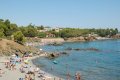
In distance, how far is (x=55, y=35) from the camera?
198375mm

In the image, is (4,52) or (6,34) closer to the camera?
(4,52)

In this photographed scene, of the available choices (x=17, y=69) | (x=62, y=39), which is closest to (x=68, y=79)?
(x=17, y=69)

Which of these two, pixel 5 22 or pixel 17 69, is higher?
pixel 5 22

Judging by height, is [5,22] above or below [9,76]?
above

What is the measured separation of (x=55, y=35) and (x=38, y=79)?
156140mm

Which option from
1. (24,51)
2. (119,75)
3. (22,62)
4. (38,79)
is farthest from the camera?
(24,51)

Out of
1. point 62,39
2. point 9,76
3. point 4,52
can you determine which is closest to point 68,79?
point 9,76

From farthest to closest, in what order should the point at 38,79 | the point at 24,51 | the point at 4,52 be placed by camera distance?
the point at 24,51
the point at 4,52
the point at 38,79

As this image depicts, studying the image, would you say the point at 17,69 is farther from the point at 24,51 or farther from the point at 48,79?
the point at 24,51

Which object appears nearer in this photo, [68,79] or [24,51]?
[68,79]

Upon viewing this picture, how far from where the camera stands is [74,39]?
194375mm

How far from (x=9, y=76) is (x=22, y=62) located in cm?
1724

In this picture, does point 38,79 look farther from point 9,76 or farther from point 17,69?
point 17,69

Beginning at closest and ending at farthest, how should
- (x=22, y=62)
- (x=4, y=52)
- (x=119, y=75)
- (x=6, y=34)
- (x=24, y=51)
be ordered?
(x=119, y=75)
(x=22, y=62)
(x=4, y=52)
(x=24, y=51)
(x=6, y=34)
